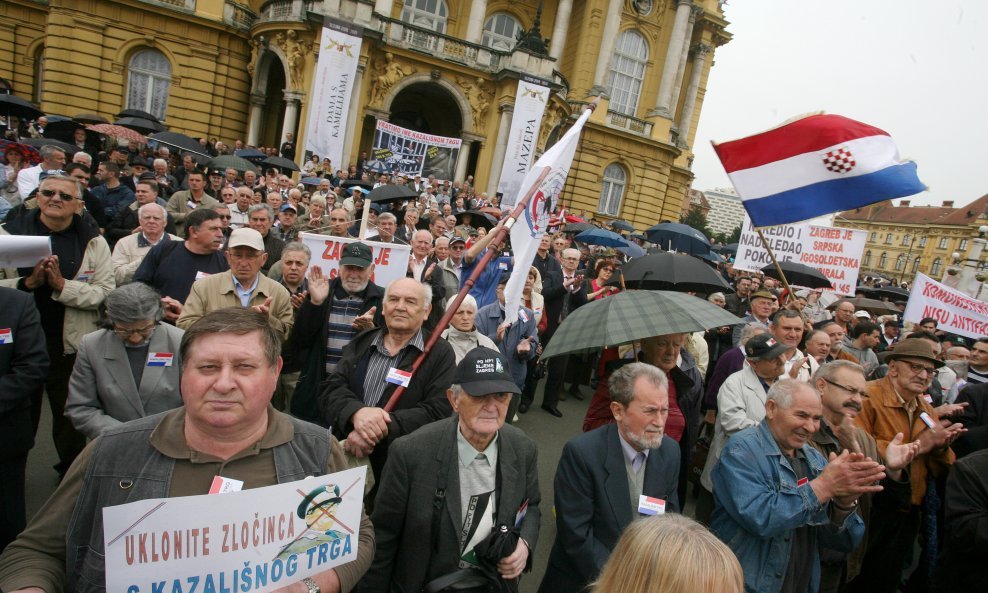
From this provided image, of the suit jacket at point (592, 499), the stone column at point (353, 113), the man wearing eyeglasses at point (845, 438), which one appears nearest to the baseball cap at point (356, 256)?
the suit jacket at point (592, 499)

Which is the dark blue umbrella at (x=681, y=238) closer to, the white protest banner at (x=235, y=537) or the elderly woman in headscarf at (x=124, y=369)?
the elderly woman in headscarf at (x=124, y=369)

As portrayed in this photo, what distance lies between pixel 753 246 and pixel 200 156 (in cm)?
1287

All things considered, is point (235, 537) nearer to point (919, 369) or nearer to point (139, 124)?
point (919, 369)

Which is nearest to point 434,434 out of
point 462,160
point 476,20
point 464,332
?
point 464,332

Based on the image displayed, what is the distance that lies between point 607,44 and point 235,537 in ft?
97.4

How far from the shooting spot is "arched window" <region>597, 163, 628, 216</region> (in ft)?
97.5

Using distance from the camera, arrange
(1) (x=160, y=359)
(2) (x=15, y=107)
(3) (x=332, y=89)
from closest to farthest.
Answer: (1) (x=160, y=359), (2) (x=15, y=107), (3) (x=332, y=89)

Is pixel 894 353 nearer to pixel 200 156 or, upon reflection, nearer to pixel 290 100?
pixel 200 156

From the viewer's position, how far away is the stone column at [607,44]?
87.4 feet

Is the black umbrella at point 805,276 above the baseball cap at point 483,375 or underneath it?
above

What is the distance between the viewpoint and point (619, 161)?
29547 mm

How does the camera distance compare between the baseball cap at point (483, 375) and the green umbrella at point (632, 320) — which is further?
the green umbrella at point (632, 320)

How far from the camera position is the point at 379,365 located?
3240 mm

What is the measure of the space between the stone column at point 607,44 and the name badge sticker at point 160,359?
2687 centimetres
